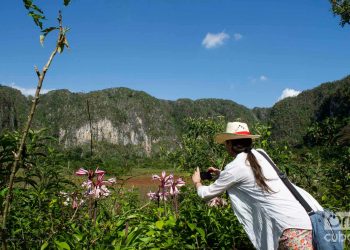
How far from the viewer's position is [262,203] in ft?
9.43

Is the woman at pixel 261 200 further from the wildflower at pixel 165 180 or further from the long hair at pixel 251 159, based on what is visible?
the wildflower at pixel 165 180

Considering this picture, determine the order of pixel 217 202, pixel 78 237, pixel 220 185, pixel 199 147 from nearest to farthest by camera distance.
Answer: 1. pixel 78 237
2. pixel 220 185
3. pixel 217 202
4. pixel 199 147

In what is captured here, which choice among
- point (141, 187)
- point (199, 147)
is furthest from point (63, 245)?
point (141, 187)

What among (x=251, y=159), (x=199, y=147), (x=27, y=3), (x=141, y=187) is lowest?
(x=141, y=187)

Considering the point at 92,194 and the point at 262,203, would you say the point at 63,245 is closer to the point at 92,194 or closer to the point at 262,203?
the point at 92,194

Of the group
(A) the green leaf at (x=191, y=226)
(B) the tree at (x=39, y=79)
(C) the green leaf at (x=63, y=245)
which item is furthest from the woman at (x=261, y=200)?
(B) the tree at (x=39, y=79)

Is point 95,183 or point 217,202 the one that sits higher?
point 95,183

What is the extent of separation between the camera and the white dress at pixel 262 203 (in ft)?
9.05

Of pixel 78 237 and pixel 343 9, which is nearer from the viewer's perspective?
pixel 78 237

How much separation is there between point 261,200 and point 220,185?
1.03 ft

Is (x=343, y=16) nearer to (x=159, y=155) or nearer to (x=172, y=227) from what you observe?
(x=159, y=155)

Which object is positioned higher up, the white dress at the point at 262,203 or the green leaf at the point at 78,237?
the white dress at the point at 262,203

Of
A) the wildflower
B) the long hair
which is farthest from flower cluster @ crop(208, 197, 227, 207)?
the long hair

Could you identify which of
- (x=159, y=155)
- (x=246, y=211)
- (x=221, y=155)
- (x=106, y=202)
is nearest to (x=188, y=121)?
(x=159, y=155)
